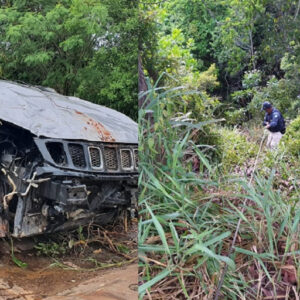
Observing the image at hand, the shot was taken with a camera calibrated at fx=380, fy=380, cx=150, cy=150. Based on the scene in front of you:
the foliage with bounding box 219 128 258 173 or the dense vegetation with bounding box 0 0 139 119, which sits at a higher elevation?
the dense vegetation with bounding box 0 0 139 119

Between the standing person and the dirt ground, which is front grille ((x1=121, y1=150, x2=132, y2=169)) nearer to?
the dirt ground

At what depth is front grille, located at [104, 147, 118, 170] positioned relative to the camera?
1.26 metres

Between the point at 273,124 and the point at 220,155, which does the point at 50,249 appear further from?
the point at 273,124

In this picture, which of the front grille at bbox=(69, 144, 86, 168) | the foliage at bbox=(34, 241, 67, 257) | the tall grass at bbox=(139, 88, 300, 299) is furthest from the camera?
the foliage at bbox=(34, 241, 67, 257)

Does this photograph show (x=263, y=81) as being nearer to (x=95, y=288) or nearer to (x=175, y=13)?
(x=175, y=13)

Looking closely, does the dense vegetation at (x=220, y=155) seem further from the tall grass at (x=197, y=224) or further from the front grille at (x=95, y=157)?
the front grille at (x=95, y=157)

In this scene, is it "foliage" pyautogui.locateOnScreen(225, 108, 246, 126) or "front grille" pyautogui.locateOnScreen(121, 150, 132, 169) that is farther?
"front grille" pyautogui.locateOnScreen(121, 150, 132, 169)

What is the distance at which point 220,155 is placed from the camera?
1098mm

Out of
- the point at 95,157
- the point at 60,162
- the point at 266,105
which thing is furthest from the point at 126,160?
the point at 266,105

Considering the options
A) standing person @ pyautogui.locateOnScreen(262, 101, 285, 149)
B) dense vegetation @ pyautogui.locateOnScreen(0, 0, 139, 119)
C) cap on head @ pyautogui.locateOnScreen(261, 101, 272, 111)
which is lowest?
standing person @ pyautogui.locateOnScreen(262, 101, 285, 149)

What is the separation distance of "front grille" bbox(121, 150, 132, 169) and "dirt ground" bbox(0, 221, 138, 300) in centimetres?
23

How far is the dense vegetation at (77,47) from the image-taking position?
129cm

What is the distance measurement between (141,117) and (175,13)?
328mm

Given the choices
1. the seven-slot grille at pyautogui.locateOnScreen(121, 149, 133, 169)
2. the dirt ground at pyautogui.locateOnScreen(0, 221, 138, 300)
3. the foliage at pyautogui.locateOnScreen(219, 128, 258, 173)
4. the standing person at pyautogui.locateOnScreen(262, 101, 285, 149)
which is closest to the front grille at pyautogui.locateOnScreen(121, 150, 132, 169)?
the seven-slot grille at pyautogui.locateOnScreen(121, 149, 133, 169)
